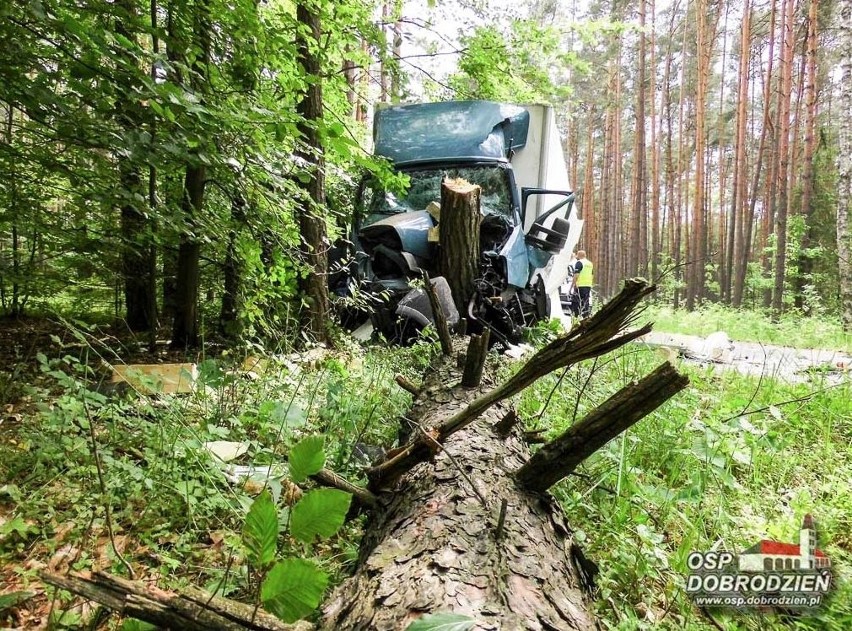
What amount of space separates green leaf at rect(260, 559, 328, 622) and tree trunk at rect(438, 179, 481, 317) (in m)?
4.39

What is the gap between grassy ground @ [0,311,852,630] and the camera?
1.35 m

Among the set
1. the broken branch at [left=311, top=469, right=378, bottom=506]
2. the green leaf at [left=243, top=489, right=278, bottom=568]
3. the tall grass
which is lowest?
the tall grass

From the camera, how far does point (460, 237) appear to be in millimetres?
4934

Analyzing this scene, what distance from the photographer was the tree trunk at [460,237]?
478 centimetres

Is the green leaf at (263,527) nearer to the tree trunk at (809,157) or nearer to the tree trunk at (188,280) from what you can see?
the tree trunk at (188,280)

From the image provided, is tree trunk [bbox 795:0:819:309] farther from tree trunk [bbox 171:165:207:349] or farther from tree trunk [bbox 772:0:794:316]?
tree trunk [bbox 171:165:207:349]

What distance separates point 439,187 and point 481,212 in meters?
0.75

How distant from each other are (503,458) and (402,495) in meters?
0.41

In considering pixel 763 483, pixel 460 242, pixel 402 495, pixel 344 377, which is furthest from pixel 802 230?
pixel 402 495

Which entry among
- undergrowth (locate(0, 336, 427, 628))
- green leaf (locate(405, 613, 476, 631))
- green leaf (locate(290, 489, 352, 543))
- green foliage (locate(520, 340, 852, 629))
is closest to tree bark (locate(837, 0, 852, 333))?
green foliage (locate(520, 340, 852, 629))

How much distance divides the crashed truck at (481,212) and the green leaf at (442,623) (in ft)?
11.8

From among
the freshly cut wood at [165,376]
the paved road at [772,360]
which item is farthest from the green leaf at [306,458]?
the paved road at [772,360]

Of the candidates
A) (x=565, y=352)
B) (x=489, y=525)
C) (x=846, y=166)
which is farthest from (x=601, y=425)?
(x=846, y=166)

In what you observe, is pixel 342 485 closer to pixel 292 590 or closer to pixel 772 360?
pixel 292 590
